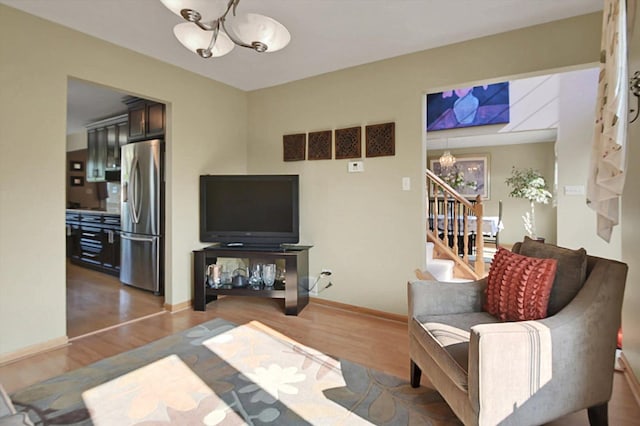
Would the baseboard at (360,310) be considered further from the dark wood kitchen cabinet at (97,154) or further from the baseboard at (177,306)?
the dark wood kitchen cabinet at (97,154)

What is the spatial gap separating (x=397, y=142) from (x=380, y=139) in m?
0.17

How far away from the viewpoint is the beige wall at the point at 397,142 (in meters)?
2.66

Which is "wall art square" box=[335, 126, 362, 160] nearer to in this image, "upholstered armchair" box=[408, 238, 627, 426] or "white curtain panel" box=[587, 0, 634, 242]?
"white curtain panel" box=[587, 0, 634, 242]

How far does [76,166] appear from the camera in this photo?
680 centimetres

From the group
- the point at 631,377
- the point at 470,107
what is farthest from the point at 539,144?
the point at 631,377

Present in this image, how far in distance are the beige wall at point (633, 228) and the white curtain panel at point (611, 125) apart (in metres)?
0.15

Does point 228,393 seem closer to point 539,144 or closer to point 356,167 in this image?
point 356,167

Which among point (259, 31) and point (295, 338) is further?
point (295, 338)

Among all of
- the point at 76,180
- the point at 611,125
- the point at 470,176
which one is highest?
the point at 470,176

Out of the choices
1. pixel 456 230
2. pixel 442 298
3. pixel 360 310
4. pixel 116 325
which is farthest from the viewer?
pixel 456 230

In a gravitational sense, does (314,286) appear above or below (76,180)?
below

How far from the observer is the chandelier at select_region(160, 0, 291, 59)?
159 centimetres

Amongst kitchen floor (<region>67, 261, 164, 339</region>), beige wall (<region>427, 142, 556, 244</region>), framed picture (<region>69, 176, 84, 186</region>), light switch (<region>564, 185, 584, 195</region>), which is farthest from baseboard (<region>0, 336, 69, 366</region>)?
beige wall (<region>427, 142, 556, 244</region>)

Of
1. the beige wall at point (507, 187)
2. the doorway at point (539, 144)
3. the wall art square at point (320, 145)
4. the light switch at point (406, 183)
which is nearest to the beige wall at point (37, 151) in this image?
the wall art square at point (320, 145)
